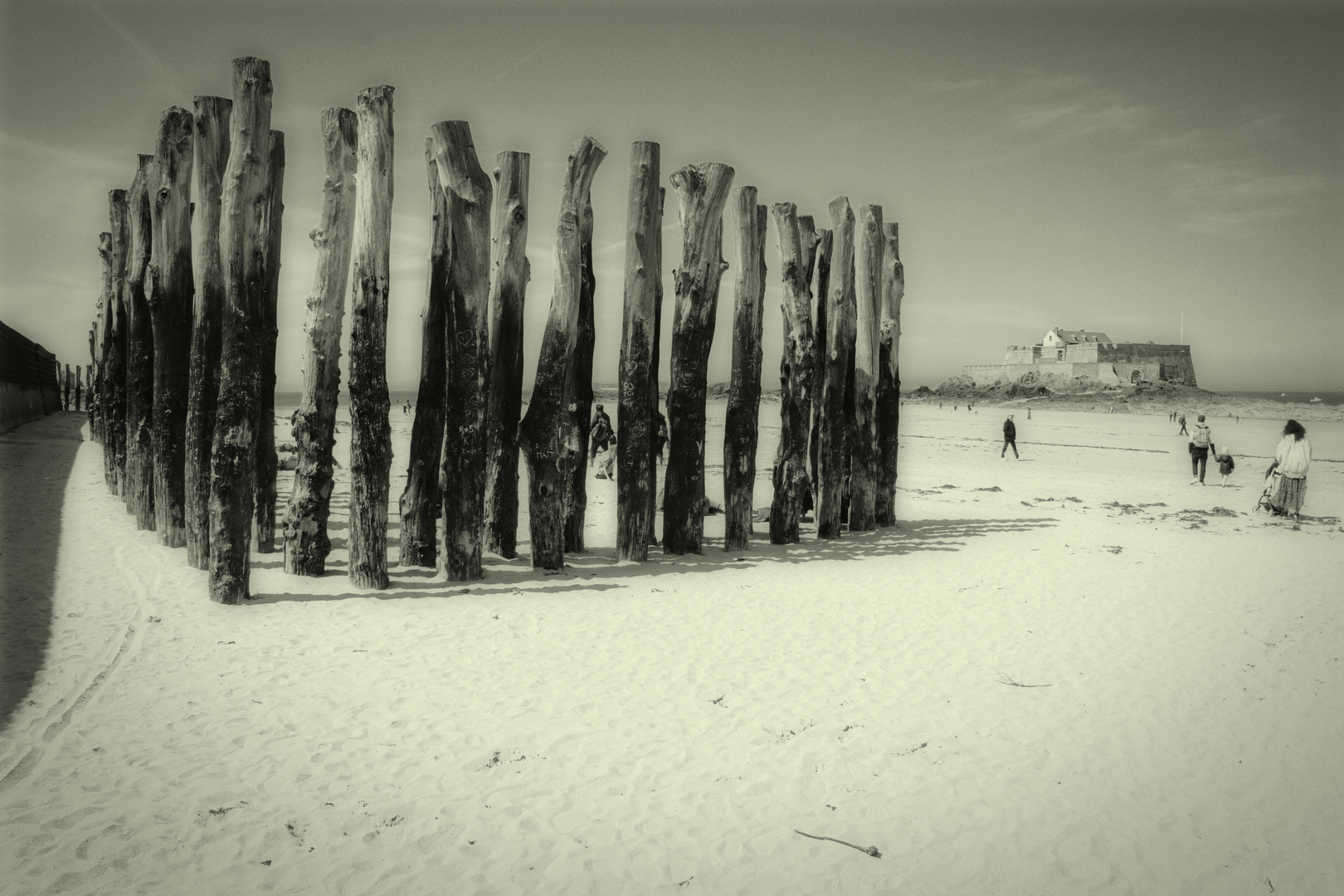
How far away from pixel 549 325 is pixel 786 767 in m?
5.03

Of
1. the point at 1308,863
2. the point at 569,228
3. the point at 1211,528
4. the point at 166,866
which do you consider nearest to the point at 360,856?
the point at 166,866

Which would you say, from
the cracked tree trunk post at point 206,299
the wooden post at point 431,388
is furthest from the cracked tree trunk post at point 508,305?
the cracked tree trunk post at point 206,299

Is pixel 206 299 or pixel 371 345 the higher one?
pixel 206 299

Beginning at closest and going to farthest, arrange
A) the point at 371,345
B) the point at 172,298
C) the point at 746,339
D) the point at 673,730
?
1. the point at 673,730
2. the point at 371,345
3. the point at 172,298
4. the point at 746,339

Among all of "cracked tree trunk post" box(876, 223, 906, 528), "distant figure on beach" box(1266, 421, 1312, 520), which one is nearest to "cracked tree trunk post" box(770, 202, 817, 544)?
"cracked tree trunk post" box(876, 223, 906, 528)

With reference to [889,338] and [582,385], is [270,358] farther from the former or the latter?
[889,338]

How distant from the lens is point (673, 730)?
4.56 metres

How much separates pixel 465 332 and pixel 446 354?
18.8 inches

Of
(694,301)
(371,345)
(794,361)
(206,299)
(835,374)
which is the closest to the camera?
(371,345)

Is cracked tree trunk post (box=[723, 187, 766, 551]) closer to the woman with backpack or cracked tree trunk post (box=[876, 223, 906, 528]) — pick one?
cracked tree trunk post (box=[876, 223, 906, 528])

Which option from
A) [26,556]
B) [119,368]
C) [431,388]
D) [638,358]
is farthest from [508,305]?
[119,368]

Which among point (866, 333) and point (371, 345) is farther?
point (866, 333)

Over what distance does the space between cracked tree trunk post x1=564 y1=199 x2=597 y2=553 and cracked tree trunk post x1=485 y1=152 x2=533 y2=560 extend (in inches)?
23.1

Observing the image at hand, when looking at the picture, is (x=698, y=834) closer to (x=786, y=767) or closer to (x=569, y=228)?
(x=786, y=767)
